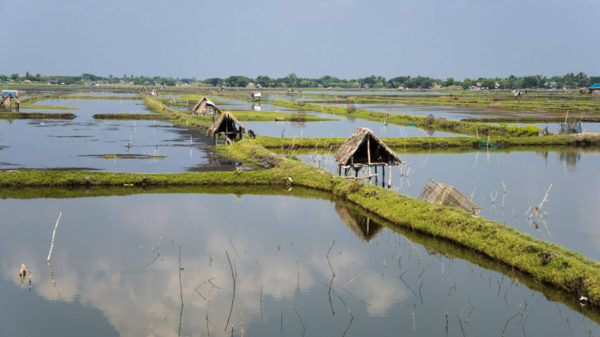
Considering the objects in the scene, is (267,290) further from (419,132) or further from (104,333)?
(419,132)

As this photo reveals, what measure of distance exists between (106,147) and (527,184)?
813 inches

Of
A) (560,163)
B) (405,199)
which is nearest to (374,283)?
(405,199)

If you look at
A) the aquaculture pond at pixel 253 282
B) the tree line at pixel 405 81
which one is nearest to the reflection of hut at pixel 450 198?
the aquaculture pond at pixel 253 282

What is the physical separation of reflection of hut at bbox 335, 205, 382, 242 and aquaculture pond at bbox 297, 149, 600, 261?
3.03 metres

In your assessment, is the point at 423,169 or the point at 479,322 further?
the point at 423,169

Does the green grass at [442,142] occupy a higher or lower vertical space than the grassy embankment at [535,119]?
lower

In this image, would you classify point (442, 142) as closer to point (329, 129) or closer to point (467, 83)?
point (329, 129)

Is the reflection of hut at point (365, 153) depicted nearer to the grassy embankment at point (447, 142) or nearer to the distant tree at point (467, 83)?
the grassy embankment at point (447, 142)

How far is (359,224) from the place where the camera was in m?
15.3

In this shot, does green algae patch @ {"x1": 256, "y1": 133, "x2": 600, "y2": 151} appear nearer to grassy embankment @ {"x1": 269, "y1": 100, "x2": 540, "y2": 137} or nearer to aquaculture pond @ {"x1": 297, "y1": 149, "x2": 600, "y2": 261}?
grassy embankment @ {"x1": 269, "y1": 100, "x2": 540, "y2": 137}

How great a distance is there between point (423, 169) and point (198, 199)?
34.6 ft

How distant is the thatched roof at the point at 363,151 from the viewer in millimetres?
18297

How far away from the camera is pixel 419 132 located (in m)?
37.4

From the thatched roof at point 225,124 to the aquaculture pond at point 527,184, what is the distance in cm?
482
